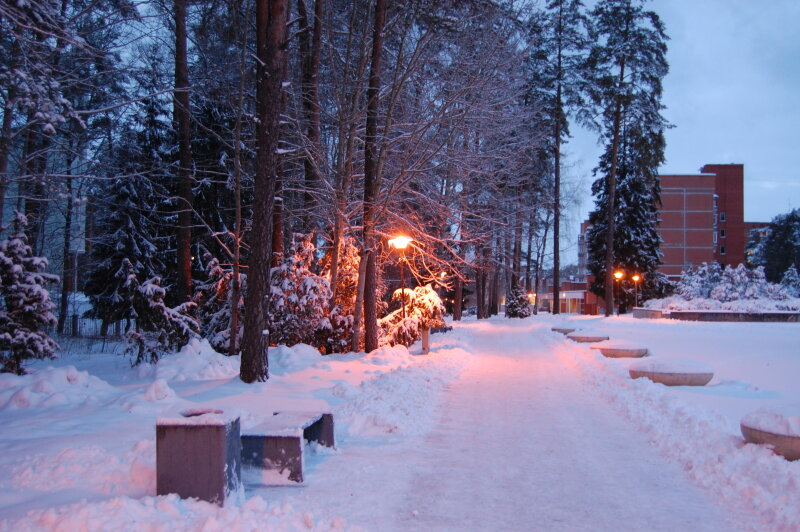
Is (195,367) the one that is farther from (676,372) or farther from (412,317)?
(412,317)

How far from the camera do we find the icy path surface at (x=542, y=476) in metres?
4.72

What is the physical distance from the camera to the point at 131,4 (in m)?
8.05

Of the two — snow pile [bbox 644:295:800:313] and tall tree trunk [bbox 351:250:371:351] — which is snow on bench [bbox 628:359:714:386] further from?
snow pile [bbox 644:295:800:313]

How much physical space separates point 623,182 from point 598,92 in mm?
11704

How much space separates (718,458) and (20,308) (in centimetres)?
1277

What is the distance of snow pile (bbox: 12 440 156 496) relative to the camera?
4.66 meters

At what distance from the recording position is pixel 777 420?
19.9 ft

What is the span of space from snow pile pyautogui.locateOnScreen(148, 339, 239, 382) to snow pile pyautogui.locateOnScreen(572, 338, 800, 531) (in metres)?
6.88

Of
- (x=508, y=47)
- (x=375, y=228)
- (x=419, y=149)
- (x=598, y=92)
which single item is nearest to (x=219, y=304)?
(x=375, y=228)

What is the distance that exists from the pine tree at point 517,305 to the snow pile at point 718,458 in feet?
122

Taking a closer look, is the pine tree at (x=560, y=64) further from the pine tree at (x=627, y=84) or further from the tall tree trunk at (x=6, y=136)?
the tall tree trunk at (x=6, y=136)

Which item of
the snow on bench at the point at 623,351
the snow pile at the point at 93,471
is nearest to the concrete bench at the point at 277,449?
the snow pile at the point at 93,471

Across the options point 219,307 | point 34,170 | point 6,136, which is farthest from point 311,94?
point 6,136

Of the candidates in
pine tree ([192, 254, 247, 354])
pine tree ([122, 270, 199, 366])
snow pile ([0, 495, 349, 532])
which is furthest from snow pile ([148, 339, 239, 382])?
snow pile ([0, 495, 349, 532])
